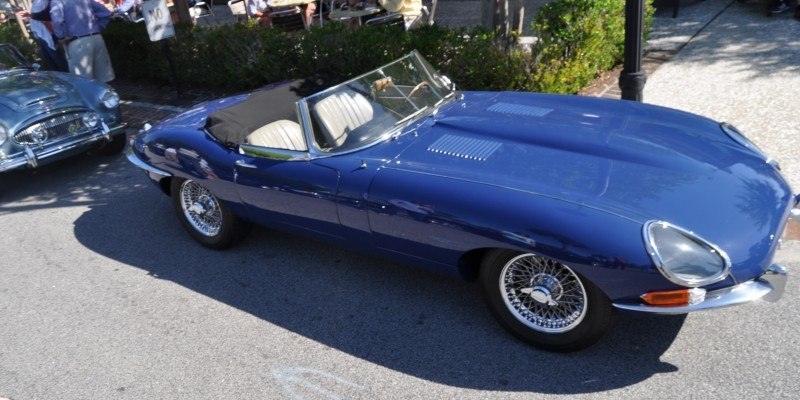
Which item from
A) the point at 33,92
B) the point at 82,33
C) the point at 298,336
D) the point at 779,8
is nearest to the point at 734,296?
the point at 298,336

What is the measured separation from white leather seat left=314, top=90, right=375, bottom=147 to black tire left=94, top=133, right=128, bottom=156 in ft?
13.5

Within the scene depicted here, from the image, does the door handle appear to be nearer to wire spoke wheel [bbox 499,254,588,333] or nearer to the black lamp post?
wire spoke wheel [bbox 499,254,588,333]

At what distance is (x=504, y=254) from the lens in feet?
12.1

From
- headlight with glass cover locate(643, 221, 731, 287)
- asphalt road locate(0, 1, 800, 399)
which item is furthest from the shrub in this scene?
headlight with glass cover locate(643, 221, 731, 287)

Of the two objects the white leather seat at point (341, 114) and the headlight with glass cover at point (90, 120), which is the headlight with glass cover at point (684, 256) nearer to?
the white leather seat at point (341, 114)

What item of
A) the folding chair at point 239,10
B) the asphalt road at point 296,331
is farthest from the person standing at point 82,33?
the asphalt road at point 296,331

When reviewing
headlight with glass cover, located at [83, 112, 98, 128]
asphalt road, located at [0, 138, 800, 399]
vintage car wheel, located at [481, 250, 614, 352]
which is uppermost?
headlight with glass cover, located at [83, 112, 98, 128]

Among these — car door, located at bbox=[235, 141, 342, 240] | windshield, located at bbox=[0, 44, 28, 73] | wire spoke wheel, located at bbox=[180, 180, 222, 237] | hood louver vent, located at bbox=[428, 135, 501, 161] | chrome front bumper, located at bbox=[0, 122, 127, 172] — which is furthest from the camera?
windshield, located at bbox=[0, 44, 28, 73]

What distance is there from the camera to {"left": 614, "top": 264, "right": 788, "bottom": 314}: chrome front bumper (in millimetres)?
3221

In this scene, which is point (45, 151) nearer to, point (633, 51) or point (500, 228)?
point (500, 228)

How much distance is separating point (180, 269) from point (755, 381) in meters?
3.88

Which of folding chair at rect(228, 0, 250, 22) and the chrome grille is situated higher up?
folding chair at rect(228, 0, 250, 22)

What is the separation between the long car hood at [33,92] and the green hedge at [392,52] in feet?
7.48

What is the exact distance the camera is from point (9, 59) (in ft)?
27.5
